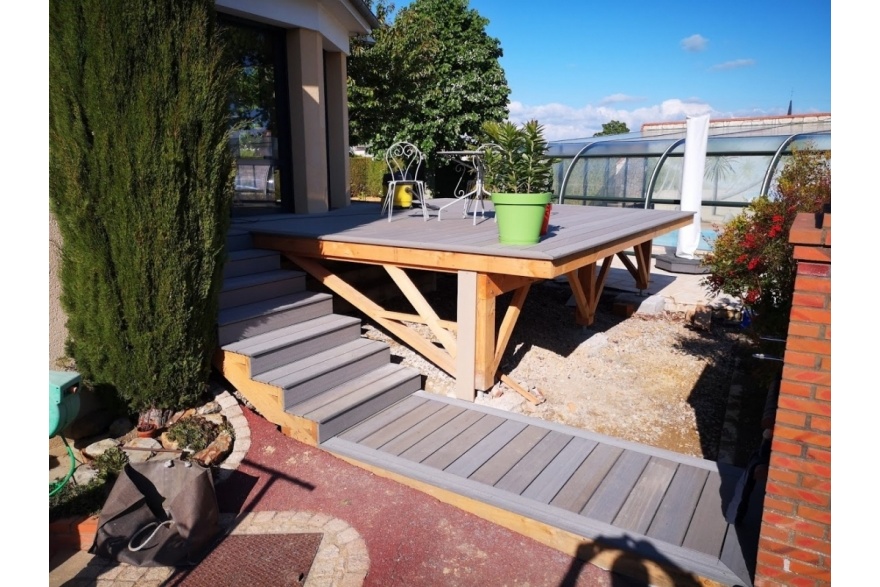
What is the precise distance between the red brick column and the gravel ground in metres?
2.10

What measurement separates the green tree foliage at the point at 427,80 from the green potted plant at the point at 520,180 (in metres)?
6.41

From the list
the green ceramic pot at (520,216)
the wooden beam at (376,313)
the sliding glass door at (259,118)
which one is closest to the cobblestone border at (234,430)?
the wooden beam at (376,313)

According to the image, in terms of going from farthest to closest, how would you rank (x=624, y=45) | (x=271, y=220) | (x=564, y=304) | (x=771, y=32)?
(x=771, y=32), (x=624, y=45), (x=564, y=304), (x=271, y=220)

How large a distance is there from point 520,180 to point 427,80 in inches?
356

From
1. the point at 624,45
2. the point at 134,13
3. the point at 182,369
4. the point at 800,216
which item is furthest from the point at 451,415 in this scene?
the point at 624,45

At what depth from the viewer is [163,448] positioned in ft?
11.6

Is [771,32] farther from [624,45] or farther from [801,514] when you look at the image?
[801,514]

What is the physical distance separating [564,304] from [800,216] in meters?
5.49

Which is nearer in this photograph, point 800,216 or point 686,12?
point 800,216

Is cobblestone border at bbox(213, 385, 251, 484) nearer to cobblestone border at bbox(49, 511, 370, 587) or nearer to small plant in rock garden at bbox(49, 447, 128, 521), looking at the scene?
cobblestone border at bbox(49, 511, 370, 587)

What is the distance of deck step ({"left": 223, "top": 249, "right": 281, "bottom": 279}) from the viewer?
5016mm

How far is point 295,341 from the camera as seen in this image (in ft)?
14.3

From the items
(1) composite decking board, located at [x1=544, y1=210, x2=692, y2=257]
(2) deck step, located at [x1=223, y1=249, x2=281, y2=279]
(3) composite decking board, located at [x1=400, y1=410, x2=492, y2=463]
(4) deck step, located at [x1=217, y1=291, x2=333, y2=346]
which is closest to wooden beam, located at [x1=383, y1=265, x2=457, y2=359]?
(3) composite decking board, located at [x1=400, y1=410, x2=492, y2=463]
